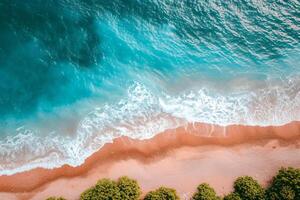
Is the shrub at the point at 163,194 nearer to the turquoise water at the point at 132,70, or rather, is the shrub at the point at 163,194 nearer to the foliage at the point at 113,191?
the foliage at the point at 113,191

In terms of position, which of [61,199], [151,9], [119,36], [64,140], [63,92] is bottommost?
[61,199]

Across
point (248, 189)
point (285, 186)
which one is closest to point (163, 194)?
point (248, 189)

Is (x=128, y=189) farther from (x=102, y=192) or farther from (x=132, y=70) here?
(x=132, y=70)

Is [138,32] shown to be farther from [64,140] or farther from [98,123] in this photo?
[64,140]

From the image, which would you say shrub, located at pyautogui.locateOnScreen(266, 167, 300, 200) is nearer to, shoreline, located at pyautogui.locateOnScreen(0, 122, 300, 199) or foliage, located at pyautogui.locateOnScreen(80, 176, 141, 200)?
shoreline, located at pyautogui.locateOnScreen(0, 122, 300, 199)

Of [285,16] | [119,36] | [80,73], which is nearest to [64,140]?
[80,73]

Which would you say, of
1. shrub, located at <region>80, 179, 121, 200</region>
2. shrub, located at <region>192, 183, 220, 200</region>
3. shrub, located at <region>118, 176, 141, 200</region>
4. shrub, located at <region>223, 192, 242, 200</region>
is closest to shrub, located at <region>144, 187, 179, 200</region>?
shrub, located at <region>118, 176, 141, 200</region>
